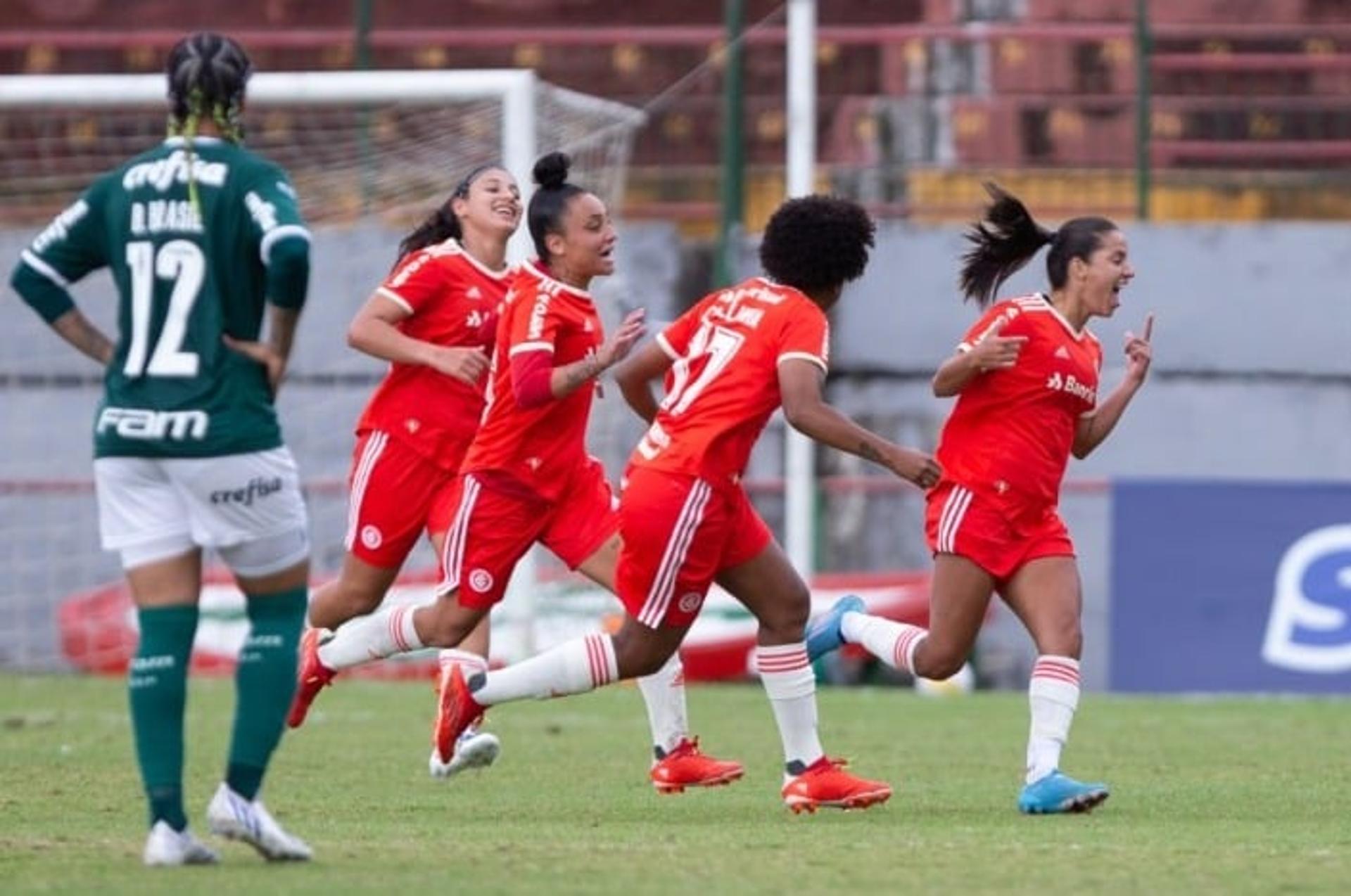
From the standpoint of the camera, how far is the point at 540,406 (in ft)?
31.3

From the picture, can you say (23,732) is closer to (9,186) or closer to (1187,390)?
(9,186)

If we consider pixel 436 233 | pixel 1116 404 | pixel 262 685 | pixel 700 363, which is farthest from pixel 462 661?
pixel 262 685

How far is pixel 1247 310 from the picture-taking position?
65.1 ft

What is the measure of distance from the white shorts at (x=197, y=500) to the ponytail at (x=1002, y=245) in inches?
130

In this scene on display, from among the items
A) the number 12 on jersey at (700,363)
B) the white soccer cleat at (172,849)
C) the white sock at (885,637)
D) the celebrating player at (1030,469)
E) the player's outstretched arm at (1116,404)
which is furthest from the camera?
the white sock at (885,637)

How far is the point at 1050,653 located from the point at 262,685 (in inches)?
120

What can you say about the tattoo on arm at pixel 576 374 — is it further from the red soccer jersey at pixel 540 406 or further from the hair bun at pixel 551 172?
the hair bun at pixel 551 172

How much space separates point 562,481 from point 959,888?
12.0ft

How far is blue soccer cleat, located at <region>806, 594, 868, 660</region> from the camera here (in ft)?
32.6

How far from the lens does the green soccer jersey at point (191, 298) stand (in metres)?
7.18

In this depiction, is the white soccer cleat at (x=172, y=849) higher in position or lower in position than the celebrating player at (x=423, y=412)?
lower

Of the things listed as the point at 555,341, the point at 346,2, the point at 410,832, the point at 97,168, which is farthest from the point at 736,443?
the point at 346,2

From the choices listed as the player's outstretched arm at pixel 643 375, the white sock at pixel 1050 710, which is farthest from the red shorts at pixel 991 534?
the player's outstretched arm at pixel 643 375

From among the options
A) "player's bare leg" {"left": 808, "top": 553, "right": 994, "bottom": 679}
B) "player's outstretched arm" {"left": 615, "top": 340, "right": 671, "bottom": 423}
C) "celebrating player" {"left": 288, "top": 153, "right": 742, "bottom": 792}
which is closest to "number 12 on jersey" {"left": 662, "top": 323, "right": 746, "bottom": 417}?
"player's outstretched arm" {"left": 615, "top": 340, "right": 671, "bottom": 423}
